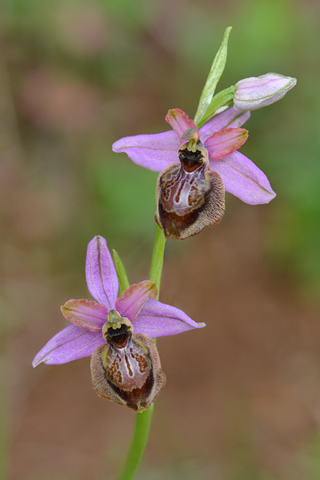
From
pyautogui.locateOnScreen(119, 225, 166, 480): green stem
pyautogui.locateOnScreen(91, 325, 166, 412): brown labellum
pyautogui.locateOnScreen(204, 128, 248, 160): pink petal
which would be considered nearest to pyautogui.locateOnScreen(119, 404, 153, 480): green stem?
pyautogui.locateOnScreen(119, 225, 166, 480): green stem

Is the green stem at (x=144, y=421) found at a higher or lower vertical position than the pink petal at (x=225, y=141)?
lower

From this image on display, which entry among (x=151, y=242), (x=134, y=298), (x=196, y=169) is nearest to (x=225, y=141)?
(x=196, y=169)

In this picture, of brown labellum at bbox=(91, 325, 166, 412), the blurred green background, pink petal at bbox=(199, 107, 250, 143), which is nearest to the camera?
brown labellum at bbox=(91, 325, 166, 412)

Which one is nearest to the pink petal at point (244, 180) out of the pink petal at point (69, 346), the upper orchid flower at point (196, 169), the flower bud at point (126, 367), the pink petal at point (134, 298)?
the upper orchid flower at point (196, 169)

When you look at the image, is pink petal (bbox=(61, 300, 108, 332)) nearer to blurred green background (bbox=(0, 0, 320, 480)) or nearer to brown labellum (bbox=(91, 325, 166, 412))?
brown labellum (bbox=(91, 325, 166, 412))

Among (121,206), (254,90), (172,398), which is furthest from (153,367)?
(121,206)

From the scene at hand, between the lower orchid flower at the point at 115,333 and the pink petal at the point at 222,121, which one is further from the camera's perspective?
the pink petal at the point at 222,121

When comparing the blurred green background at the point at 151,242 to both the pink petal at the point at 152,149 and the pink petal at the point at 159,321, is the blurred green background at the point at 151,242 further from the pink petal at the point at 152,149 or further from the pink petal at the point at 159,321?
the pink petal at the point at 152,149
